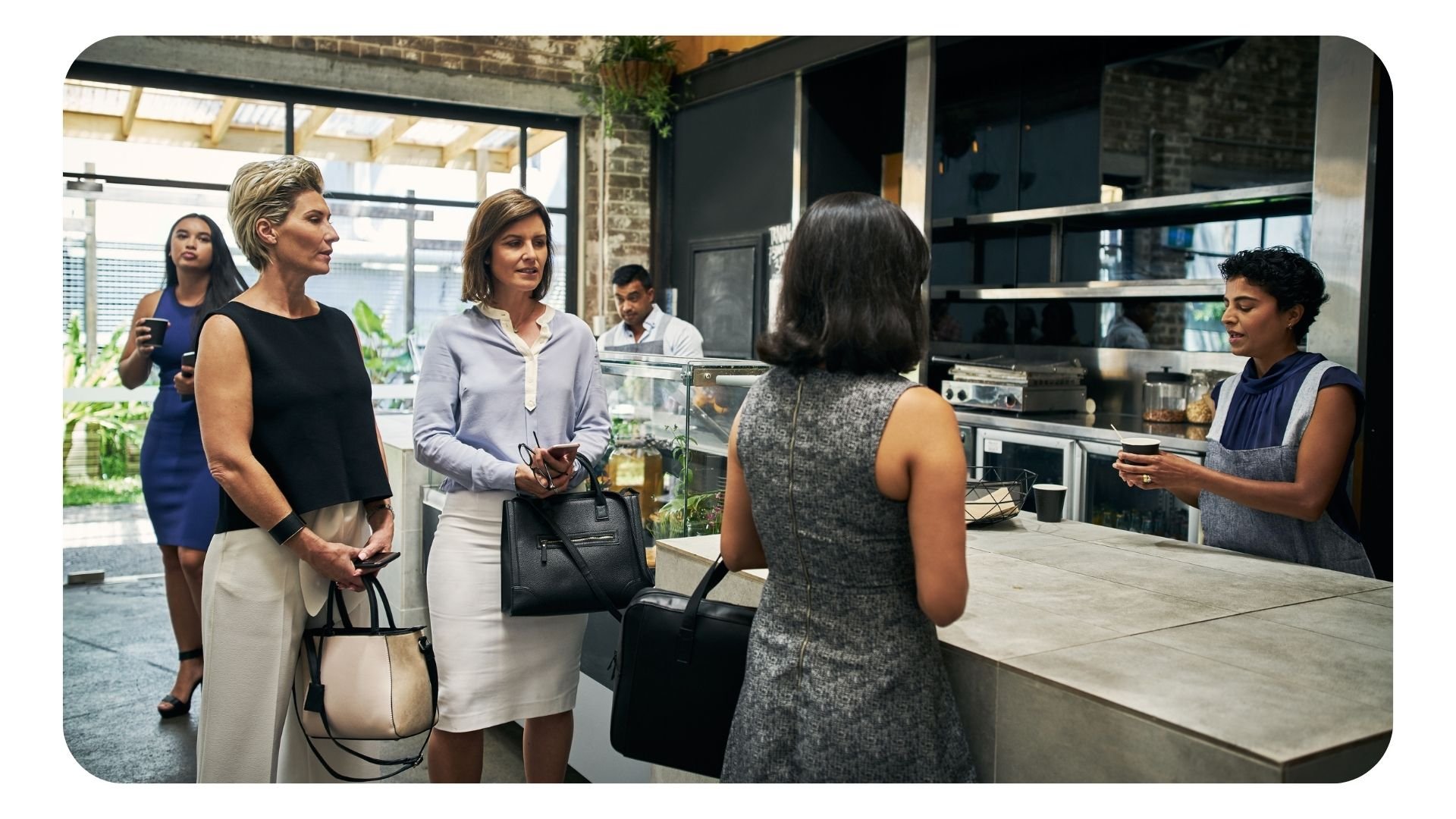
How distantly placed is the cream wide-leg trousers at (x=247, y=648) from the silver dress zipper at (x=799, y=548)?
3.89ft

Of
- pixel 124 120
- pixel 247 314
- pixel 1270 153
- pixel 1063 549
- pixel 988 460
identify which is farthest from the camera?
pixel 124 120

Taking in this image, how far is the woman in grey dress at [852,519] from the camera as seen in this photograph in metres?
1.50

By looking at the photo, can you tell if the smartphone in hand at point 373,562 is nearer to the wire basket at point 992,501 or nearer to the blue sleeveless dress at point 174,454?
the wire basket at point 992,501

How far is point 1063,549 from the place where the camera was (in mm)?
2385

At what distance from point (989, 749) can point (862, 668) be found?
0.84 feet

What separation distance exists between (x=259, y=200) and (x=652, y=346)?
3.44 metres

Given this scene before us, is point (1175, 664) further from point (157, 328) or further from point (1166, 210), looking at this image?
point (1166, 210)

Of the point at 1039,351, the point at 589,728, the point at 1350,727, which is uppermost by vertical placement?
the point at 1039,351

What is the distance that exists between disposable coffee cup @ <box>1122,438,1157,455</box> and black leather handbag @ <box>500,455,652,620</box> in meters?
1.10

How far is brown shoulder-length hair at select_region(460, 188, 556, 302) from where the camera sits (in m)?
2.47

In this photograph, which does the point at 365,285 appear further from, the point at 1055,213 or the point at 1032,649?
the point at 1032,649

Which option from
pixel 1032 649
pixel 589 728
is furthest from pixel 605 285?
pixel 1032 649

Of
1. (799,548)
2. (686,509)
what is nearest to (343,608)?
(686,509)

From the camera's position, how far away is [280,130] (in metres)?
6.83
